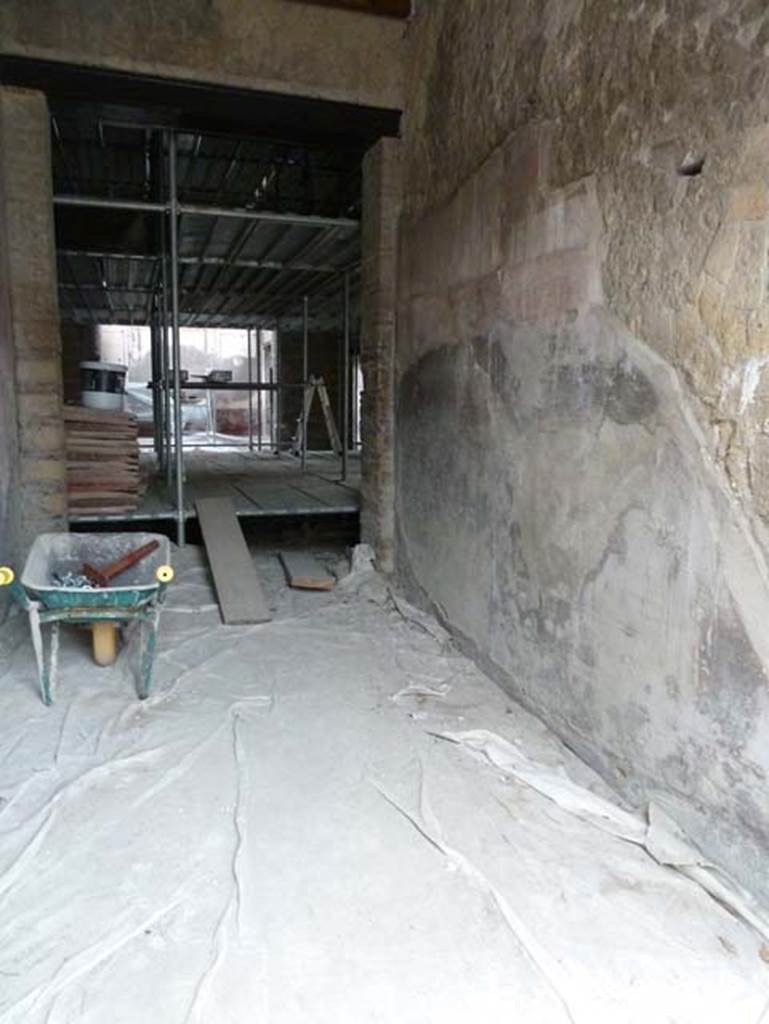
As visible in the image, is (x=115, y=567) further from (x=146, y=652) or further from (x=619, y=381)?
(x=619, y=381)

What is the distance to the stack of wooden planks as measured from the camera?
4.75 meters

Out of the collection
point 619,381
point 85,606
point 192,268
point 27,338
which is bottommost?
point 85,606

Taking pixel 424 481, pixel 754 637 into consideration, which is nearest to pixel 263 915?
pixel 754 637

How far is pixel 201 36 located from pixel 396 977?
4.54 meters

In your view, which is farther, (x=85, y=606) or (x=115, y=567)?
(x=115, y=567)

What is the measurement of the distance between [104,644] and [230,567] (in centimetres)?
132

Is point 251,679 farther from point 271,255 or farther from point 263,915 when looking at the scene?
point 271,255

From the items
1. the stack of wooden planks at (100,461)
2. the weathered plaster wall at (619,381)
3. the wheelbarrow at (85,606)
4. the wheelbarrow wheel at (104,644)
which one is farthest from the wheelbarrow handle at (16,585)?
the weathered plaster wall at (619,381)

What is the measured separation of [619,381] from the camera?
2369 mm

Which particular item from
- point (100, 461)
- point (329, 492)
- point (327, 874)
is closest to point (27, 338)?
point (100, 461)

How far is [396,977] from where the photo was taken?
165 cm

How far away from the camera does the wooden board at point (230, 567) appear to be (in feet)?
13.6

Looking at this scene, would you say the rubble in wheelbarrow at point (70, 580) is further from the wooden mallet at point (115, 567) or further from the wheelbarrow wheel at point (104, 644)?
the wheelbarrow wheel at point (104, 644)

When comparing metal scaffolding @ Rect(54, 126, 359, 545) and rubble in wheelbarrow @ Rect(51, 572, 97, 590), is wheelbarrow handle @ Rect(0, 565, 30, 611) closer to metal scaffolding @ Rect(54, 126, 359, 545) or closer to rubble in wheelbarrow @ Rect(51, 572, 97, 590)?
rubble in wheelbarrow @ Rect(51, 572, 97, 590)
